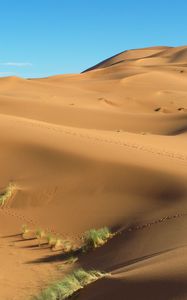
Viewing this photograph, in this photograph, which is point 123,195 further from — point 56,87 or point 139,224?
point 56,87

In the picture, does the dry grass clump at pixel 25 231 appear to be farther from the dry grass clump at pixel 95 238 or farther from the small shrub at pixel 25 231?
the dry grass clump at pixel 95 238

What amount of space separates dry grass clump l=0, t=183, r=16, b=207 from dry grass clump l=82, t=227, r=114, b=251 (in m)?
3.30

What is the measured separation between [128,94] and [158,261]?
37.8m

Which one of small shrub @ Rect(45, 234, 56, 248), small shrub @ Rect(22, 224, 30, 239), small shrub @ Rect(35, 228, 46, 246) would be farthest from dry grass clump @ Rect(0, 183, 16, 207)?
small shrub @ Rect(45, 234, 56, 248)

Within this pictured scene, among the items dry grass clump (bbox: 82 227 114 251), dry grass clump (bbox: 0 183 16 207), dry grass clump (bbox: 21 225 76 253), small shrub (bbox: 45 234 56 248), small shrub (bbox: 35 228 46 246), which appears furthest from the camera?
dry grass clump (bbox: 0 183 16 207)

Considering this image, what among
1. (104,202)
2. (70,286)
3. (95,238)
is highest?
(104,202)

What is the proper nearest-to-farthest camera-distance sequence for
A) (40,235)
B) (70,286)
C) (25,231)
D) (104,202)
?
(70,286)
(40,235)
(25,231)
(104,202)

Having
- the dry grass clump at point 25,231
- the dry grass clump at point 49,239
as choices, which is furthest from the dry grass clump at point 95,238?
the dry grass clump at point 25,231

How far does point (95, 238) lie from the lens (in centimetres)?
913

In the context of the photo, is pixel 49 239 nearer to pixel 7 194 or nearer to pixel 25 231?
pixel 25 231

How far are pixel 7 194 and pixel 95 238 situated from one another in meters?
3.85

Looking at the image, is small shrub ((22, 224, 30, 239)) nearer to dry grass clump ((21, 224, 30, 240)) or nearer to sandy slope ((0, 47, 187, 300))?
dry grass clump ((21, 224, 30, 240))

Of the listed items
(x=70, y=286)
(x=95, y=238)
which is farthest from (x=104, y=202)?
(x=70, y=286)

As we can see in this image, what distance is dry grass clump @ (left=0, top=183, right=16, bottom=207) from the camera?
12322 millimetres
